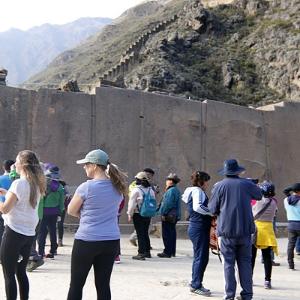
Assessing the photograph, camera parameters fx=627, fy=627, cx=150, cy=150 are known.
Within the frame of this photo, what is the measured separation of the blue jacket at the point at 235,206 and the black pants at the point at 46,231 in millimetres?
3752

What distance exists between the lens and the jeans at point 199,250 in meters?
8.02

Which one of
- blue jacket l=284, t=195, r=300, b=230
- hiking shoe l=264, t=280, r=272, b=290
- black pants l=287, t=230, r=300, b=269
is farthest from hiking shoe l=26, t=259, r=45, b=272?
blue jacket l=284, t=195, r=300, b=230

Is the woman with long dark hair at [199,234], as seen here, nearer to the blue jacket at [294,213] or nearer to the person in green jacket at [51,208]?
the person in green jacket at [51,208]

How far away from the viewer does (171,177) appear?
11664 mm

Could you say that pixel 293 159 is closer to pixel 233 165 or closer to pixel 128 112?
pixel 128 112

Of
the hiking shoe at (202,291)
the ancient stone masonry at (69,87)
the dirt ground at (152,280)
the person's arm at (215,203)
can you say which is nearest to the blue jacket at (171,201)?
the dirt ground at (152,280)

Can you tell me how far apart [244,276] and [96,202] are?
2.51m

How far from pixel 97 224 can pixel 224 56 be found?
53786mm

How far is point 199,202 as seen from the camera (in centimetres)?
810

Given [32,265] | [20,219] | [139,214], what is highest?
[20,219]

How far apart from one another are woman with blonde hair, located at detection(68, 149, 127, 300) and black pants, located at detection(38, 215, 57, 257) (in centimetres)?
453

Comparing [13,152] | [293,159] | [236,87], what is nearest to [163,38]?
[236,87]

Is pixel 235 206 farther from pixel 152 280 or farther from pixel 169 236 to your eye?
pixel 169 236

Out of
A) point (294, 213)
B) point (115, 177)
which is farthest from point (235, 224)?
point (294, 213)
